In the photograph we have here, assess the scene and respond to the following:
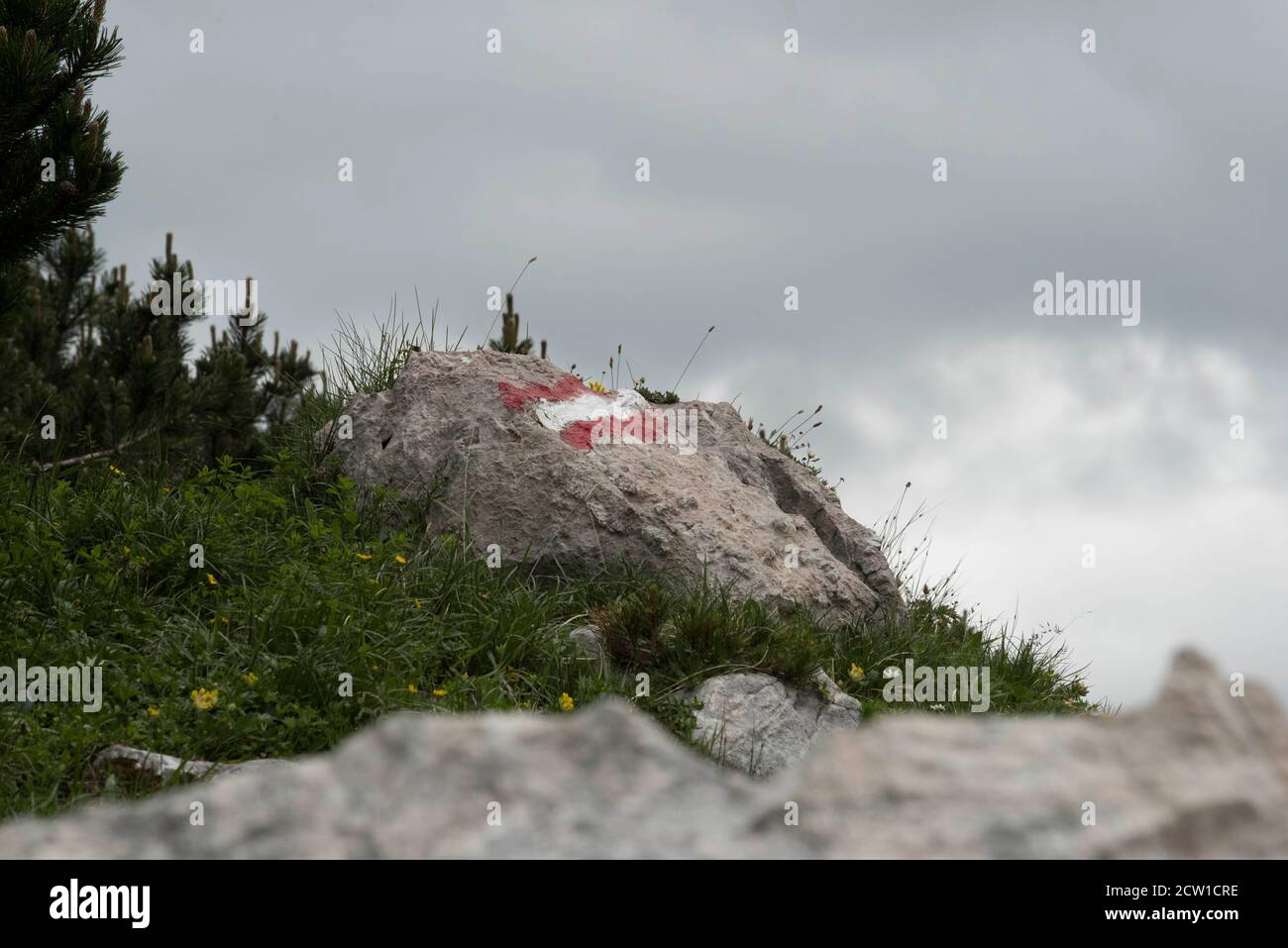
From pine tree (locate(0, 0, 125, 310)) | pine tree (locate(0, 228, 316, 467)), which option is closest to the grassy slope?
pine tree (locate(0, 0, 125, 310))

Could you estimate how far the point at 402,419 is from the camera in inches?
336

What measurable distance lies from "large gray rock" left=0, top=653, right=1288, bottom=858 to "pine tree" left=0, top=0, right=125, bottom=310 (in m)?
8.15

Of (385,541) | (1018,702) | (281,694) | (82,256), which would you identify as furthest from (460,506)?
(82,256)

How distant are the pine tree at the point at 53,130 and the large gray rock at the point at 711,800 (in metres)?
8.15

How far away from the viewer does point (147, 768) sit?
5289mm

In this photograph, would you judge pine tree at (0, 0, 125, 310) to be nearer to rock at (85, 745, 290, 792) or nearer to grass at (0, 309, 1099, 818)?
grass at (0, 309, 1099, 818)

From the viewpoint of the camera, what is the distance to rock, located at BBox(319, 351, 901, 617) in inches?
304

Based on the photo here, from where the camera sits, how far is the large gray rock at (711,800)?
181cm

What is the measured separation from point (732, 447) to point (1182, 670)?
726cm

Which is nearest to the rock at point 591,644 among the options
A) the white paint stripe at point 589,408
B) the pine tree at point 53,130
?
the white paint stripe at point 589,408

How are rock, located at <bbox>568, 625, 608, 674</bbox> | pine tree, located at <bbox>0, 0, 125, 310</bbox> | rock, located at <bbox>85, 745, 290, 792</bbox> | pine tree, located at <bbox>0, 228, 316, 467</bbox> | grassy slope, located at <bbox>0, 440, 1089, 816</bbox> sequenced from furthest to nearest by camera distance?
pine tree, located at <bbox>0, 228, 316, 467</bbox> → pine tree, located at <bbox>0, 0, 125, 310</bbox> → rock, located at <bbox>568, 625, 608, 674</bbox> → grassy slope, located at <bbox>0, 440, 1089, 816</bbox> → rock, located at <bbox>85, 745, 290, 792</bbox>

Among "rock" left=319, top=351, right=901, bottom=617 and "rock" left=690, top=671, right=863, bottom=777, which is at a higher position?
"rock" left=319, top=351, right=901, bottom=617

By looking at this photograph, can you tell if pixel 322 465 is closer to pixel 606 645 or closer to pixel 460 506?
pixel 460 506
